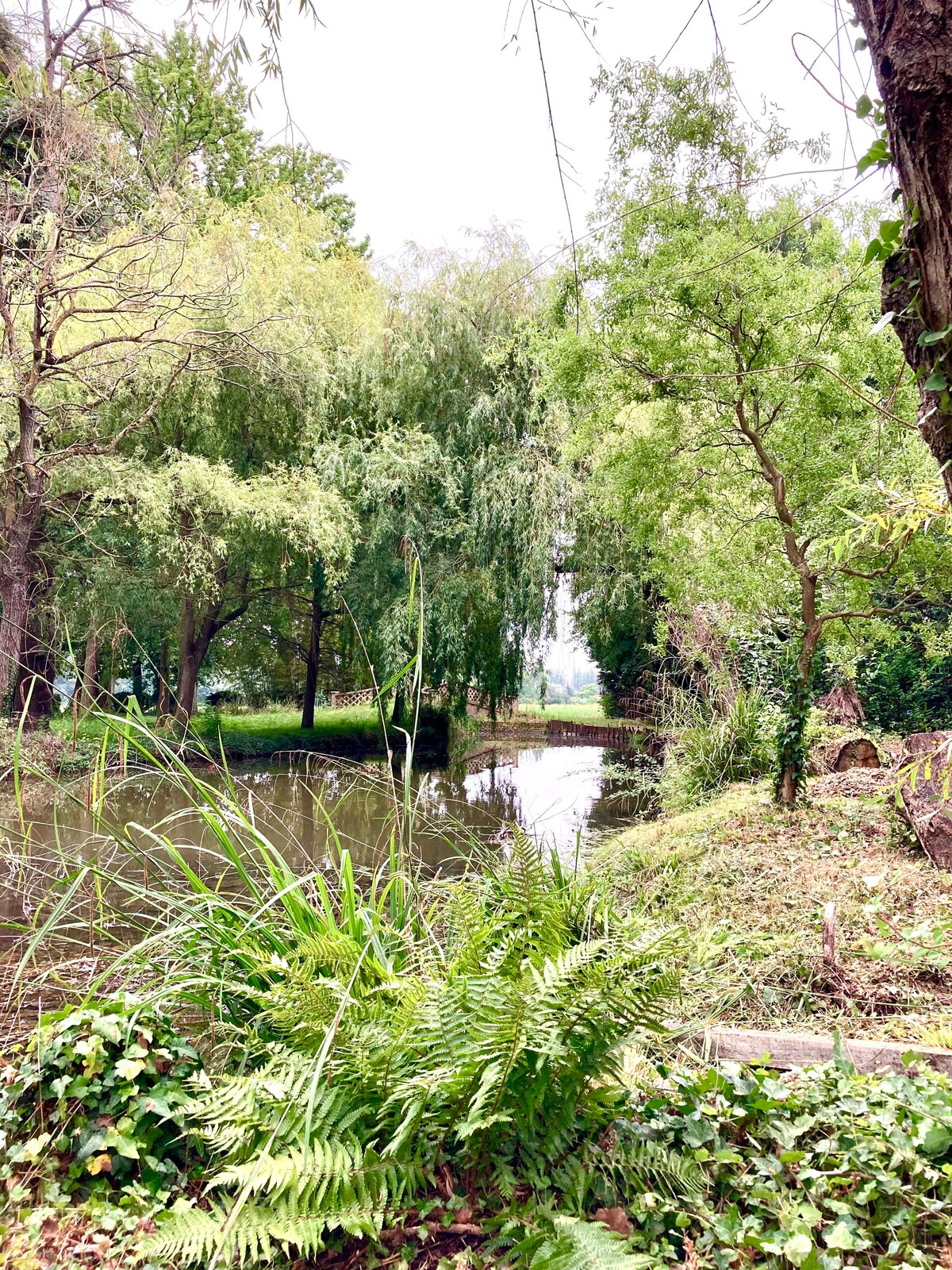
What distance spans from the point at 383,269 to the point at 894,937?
11955 millimetres

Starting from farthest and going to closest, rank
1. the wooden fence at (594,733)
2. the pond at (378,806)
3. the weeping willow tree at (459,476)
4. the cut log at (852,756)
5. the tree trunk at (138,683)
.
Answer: the tree trunk at (138,683) → the wooden fence at (594,733) → the weeping willow tree at (459,476) → the cut log at (852,756) → the pond at (378,806)

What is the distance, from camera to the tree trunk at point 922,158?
1180 mm

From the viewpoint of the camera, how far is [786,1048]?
93.8 inches

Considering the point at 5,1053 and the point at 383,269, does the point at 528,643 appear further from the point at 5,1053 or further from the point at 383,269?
the point at 5,1053

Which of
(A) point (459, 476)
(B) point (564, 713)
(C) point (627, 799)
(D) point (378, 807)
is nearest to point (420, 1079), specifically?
A: (C) point (627, 799)

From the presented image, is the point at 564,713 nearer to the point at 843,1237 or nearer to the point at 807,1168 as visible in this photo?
the point at 807,1168

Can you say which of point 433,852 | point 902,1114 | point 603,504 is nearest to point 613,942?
point 902,1114

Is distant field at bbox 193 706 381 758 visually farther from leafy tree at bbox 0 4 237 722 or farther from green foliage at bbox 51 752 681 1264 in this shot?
green foliage at bbox 51 752 681 1264

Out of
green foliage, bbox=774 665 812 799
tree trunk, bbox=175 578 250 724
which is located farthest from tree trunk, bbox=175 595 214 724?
green foliage, bbox=774 665 812 799

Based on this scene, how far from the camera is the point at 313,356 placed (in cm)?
1244

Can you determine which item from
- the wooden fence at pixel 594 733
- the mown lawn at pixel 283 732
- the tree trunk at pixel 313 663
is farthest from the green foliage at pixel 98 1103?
the wooden fence at pixel 594 733

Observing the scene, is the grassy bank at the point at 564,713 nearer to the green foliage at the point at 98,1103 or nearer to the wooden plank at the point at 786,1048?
the wooden plank at the point at 786,1048

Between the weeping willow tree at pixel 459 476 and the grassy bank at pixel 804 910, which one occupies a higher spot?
the weeping willow tree at pixel 459 476

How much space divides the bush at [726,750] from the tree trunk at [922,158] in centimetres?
638
